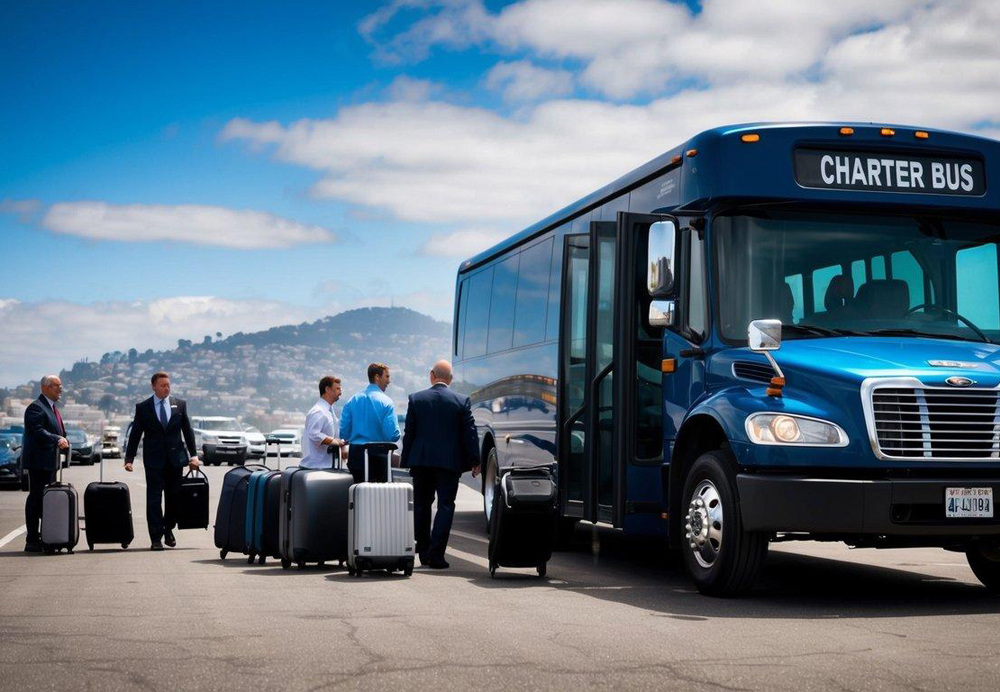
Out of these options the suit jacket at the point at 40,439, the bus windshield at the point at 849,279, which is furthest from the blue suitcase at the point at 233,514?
the bus windshield at the point at 849,279

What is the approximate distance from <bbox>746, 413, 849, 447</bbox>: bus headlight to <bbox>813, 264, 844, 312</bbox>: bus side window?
1140 mm

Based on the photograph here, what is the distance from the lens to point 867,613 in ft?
31.5

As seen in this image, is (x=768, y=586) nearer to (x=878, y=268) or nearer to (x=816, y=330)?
(x=816, y=330)

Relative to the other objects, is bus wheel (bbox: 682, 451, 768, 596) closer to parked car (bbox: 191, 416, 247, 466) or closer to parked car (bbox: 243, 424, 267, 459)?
parked car (bbox: 191, 416, 247, 466)

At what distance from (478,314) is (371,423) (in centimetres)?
587

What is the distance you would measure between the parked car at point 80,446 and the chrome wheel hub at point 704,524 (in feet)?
144

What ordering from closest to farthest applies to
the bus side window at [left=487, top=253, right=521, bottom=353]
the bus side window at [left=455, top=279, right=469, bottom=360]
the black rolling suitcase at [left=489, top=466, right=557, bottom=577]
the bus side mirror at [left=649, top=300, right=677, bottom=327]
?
1. the bus side mirror at [left=649, top=300, right=677, bottom=327]
2. the black rolling suitcase at [left=489, top=466, right=557, bottom=577]
3. the bus side window at [left=487, top=253, right=521, bottom=353]
4. the bus side window at [left=455, top=279, right=469, bottom=360]

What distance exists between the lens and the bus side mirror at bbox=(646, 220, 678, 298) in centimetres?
1062

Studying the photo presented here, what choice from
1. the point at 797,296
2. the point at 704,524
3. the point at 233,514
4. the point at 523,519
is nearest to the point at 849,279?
the point at 797,296

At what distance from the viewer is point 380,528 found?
12.3m

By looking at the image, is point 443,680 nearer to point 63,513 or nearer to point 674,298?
point 674,298

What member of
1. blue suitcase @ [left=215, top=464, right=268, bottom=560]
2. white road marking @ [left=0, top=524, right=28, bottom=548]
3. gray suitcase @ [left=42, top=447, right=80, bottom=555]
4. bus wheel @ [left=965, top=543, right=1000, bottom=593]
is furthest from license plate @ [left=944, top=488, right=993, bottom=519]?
white road marking @ [left=0, top=524, right=28, bottom=548]

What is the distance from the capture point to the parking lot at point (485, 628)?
22.5ft

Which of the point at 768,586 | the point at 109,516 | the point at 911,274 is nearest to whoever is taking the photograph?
the point at 911,274
